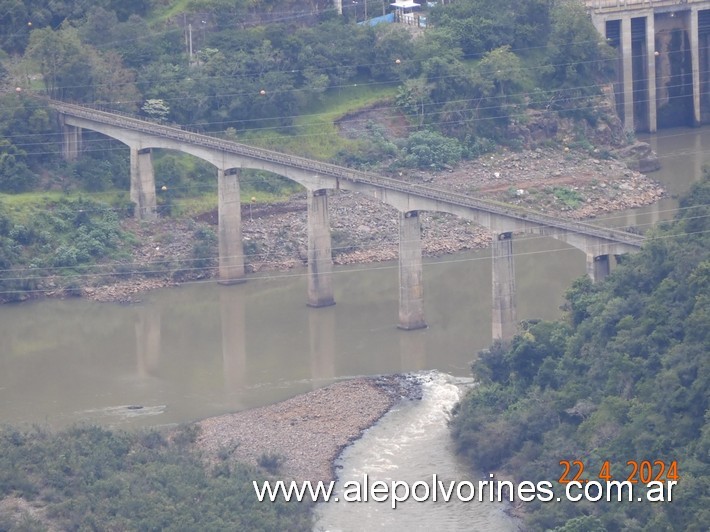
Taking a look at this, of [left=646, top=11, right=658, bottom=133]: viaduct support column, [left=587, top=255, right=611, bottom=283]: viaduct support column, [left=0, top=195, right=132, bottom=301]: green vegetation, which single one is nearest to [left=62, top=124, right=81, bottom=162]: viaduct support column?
[left=0, top=195, right=132, bottom=301]: green vegetation

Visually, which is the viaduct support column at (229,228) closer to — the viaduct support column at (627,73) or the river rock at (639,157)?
the river rock at (639,157)

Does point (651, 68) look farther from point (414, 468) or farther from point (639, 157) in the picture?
point (414, 468)

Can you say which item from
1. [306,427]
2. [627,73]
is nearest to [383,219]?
[627,73]

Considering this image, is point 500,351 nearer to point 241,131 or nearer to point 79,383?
point 79,383

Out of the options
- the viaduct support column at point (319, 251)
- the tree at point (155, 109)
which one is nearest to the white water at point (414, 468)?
the viaduct support column at point (319, 251)

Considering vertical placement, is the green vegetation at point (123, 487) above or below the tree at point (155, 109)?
below

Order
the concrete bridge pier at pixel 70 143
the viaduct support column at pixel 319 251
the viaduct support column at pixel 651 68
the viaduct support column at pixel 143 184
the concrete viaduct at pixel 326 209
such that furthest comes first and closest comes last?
the viaduct support column at pixel 651 68 → the concrete bridge pier at pixel 70 143 → the viaduct support column at pixel 143 184 → the viaduct support column at pixel 319 251 → the concrete viaduct at pixel 326 209
